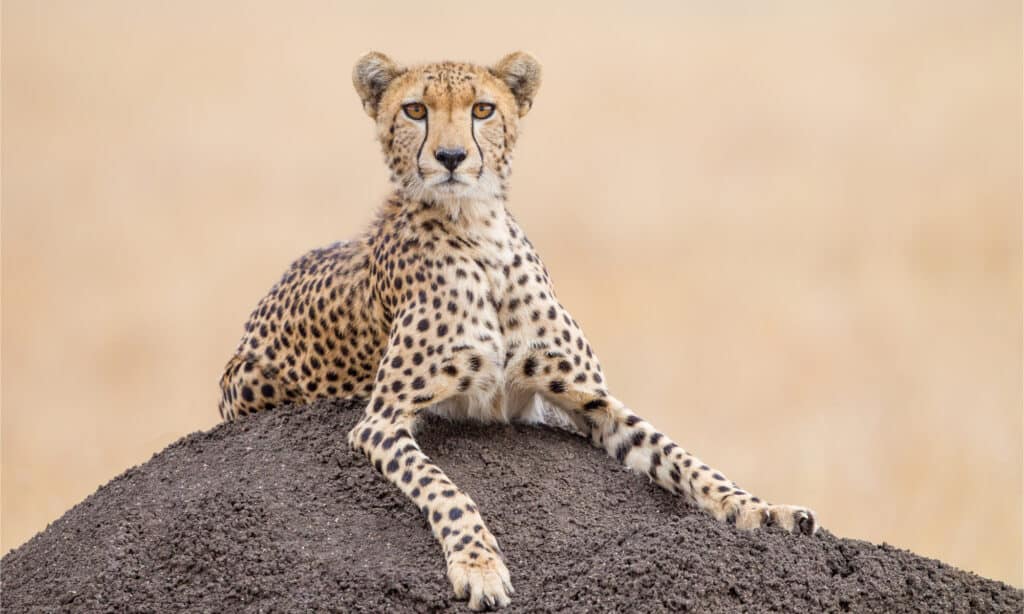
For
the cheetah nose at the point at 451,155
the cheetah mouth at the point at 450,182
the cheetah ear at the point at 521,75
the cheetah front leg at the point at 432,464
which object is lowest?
the cheetah front leg at the point at 432,464

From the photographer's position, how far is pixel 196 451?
9.09 ft

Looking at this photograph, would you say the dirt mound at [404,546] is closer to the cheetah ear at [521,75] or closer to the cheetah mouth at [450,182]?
the cheetah mouth at [450,182]

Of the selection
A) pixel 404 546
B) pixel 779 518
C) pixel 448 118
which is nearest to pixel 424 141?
pixel 448 118

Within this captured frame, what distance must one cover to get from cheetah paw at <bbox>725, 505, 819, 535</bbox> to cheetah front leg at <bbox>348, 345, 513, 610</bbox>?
1.42 ft

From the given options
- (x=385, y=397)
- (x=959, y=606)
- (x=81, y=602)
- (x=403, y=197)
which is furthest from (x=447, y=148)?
(x=959, y=606)

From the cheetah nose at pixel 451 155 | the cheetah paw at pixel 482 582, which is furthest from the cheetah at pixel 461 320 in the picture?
the cheetah paw at pixel 482 582

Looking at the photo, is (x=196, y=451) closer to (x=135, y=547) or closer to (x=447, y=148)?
(x=135, y=547)

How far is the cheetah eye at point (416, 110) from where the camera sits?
8.36 ft

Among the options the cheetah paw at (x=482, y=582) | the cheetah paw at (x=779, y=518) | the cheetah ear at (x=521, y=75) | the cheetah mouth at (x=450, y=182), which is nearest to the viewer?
the cheetah paw at (x=482, y=582)

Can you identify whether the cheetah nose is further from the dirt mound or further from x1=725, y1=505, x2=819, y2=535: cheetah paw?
x1=725, y1=505, x2=819, y2=535: cheetah paw

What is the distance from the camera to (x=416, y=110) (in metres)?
2.55

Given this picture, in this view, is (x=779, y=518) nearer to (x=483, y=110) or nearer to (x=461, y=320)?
(x=461, y=320)

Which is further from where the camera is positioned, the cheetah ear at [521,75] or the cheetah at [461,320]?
the cheetah ear at [521,75]

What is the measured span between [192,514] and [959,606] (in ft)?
4.20
